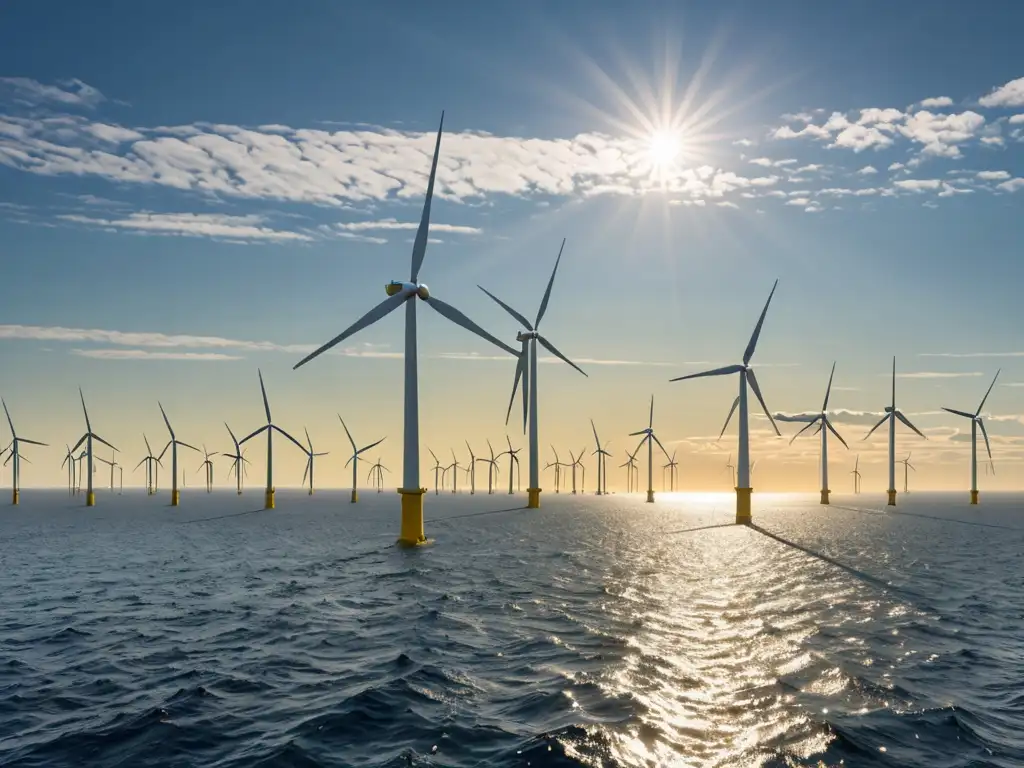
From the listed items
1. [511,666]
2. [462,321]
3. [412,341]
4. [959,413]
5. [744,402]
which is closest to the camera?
[511,666]

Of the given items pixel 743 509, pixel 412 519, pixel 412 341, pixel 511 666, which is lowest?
pixel 743 509

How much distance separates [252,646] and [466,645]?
21.7 ft

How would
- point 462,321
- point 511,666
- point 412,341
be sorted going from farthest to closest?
point 462,321
point 412,341
point 511,666

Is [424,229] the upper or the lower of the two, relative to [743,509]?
upper

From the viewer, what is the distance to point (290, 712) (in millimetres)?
15516

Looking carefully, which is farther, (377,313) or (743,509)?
(743,509)

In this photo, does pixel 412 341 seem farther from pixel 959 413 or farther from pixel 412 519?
pixel 959 413

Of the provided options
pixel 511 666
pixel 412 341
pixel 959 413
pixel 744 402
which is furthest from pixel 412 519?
pixel 959 413

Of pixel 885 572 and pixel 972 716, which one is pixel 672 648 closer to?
pixel 972 716

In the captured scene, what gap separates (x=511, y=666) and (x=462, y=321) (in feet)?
130

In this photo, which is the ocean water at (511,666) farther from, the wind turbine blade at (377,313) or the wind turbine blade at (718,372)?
the wind turbine blade at (718,372)

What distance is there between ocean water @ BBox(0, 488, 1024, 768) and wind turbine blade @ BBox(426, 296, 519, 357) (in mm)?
19930

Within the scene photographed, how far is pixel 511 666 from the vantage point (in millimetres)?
19047

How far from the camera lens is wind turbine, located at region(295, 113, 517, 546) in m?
47.7
